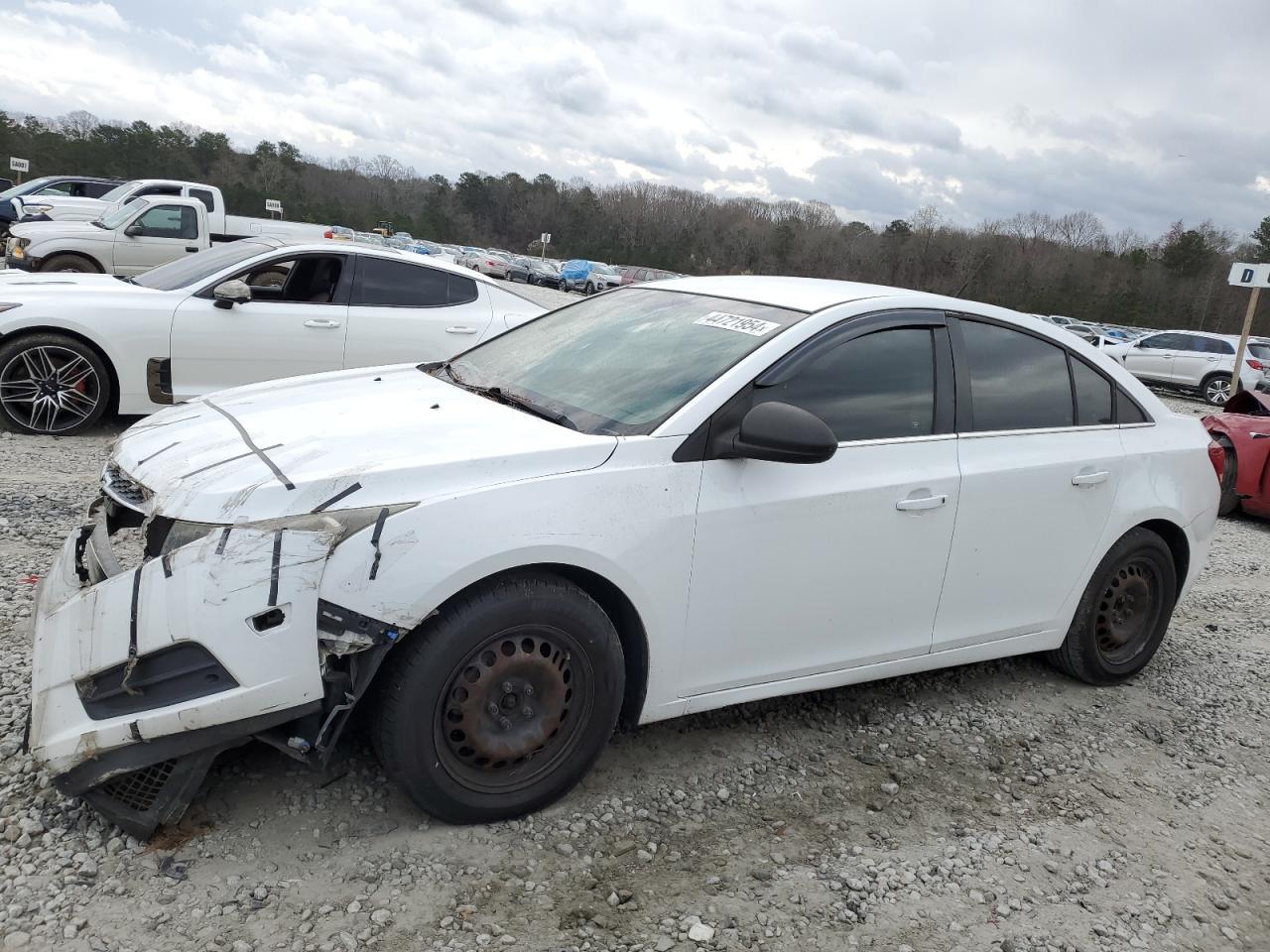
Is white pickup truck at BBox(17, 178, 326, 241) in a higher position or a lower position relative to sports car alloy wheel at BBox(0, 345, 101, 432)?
higher

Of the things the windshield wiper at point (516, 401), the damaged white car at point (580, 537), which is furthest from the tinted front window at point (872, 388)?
the windshield wiper at point (516, 401)

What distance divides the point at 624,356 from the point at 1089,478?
6.79 feet

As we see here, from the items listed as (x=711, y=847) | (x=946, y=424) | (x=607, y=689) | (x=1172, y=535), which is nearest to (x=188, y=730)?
(x=607, y=689)

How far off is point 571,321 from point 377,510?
1717mm

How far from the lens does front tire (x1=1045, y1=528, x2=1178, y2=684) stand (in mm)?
4250

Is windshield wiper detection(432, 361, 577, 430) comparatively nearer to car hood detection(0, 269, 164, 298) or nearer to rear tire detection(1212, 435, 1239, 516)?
car hood detection(0, 269, 164, 298)

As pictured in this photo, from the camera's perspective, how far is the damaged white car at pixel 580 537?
Answer: 2.43 m

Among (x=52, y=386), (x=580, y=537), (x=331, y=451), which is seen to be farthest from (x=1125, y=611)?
(x=52, y=386)

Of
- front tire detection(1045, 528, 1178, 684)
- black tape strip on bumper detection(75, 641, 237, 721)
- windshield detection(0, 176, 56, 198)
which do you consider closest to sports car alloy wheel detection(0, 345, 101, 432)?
black tape strip on bumper detection(75, 641, 237, 721)

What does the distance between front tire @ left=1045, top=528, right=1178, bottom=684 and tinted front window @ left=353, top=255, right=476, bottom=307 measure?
219 inches

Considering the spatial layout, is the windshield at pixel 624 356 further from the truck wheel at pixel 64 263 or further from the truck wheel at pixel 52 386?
the truck wheel at pixel 64 263

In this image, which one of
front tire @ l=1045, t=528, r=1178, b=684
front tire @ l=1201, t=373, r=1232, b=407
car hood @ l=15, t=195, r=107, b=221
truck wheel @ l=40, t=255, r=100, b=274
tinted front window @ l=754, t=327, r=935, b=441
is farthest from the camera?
front tire @ l=1201, t=373, r=1232, b=407

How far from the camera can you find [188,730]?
2393 mm

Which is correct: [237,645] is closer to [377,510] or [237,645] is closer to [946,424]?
[377,510]
